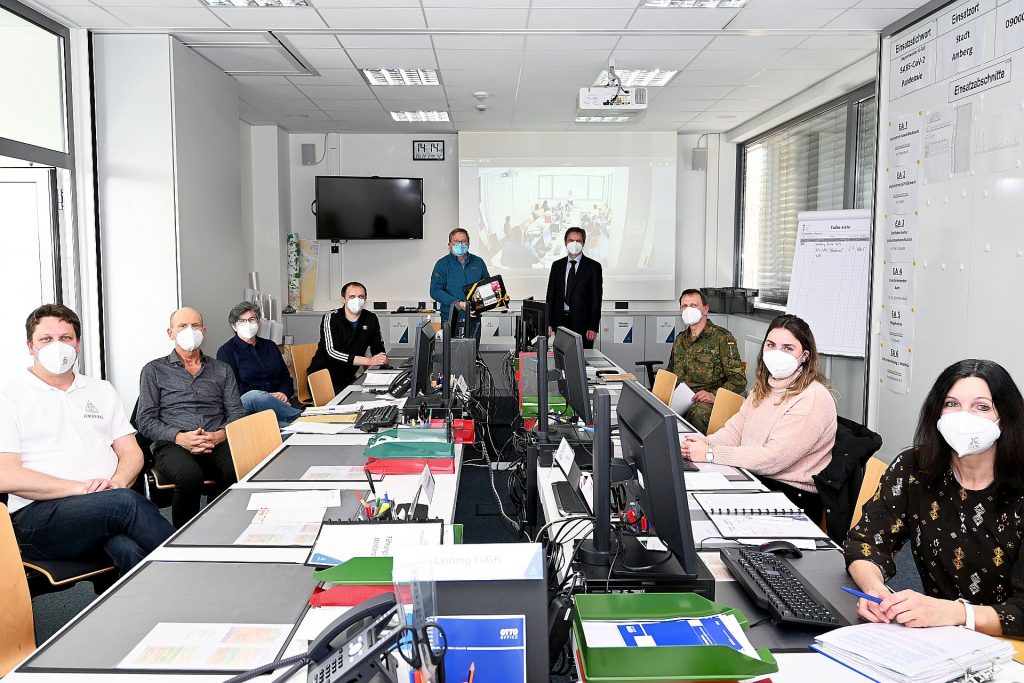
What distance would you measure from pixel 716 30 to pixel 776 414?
3.05 m

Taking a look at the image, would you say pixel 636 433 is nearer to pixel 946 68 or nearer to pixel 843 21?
pixel 946 68

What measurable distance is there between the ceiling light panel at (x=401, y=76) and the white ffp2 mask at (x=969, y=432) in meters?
5.10

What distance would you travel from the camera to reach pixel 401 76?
6.32m

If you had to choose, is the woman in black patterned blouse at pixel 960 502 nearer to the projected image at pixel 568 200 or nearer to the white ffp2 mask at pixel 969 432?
the white ffp2 mask at pixel 969 432

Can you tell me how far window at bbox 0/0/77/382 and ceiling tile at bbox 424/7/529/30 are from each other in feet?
7.88

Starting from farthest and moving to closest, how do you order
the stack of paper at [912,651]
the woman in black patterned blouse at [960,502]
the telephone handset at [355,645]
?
the woman in black patterned blouse at [960,502] → the stack of paper at [912,651] → the telephone handset at [355,645]

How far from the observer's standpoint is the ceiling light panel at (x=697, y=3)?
177 inches

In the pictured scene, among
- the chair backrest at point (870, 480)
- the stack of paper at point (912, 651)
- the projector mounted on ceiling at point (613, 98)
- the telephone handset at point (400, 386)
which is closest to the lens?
the stack of paper at point (912, 651)

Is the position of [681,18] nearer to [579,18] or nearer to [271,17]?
[579,18]

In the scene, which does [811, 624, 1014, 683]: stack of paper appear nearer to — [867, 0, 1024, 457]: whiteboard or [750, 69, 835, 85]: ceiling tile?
[867, 0, 1024, 457]: whiteboard

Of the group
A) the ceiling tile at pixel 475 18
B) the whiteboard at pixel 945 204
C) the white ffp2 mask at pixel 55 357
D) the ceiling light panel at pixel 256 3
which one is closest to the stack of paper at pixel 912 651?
the whiteboard at pixel 945 204

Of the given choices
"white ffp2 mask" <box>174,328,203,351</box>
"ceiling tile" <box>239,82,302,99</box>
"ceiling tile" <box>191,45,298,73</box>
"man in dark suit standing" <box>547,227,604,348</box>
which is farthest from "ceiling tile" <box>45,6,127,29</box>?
"man in dark suit standing" <box>547,227,604,348</box>

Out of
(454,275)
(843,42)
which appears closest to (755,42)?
(843,42)

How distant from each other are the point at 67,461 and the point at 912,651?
9.56ft
